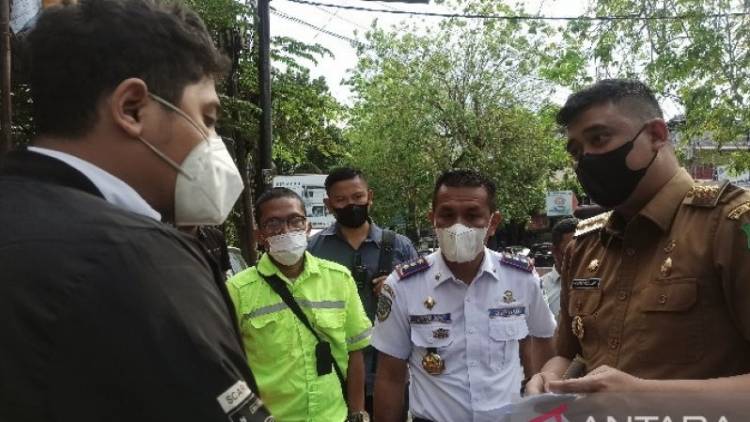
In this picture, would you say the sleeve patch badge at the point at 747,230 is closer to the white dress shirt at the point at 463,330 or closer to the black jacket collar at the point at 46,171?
the white dress shirt at the point at 463,330

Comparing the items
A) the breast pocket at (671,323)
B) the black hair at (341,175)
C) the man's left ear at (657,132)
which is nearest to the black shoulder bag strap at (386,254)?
the black hair at (341,175)

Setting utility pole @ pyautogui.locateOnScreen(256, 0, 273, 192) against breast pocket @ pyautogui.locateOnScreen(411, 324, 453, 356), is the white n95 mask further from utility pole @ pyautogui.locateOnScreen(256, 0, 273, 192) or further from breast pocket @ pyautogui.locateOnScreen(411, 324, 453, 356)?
utility pole @ pyautogui.locateOnScreen(256, 0, 273, 192)

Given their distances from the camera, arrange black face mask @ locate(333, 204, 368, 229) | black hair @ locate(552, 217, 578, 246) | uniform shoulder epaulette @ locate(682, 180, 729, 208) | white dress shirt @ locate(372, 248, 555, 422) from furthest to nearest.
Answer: black hair @ locate(552, 217, 578, 246) → black face mask @ locate(333, 204, 368, 229) → white dress shirt @ locate(372, 248, 555, 422) → uniform shoulder epaulette @ locate(682, 180, 729, 208)

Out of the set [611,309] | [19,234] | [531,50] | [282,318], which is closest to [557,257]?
[282,318]

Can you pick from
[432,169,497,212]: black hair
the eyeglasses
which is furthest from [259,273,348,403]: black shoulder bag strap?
[432,169,497,212]: black hair

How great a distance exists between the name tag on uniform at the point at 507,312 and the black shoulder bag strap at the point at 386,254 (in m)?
1.59

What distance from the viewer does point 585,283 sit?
215cm

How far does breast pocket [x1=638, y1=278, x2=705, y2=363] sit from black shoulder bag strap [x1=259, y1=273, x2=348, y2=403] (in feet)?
5.92

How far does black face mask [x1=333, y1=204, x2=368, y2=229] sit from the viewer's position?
182 inches

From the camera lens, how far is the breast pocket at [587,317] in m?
2.06

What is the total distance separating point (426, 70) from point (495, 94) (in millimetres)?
2302

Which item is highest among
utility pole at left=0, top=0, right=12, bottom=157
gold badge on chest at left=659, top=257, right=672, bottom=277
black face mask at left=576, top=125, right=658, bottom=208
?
utility pole at left=0, top=0, right=12, bottom=157

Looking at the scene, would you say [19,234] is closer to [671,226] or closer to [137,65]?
[137,65]

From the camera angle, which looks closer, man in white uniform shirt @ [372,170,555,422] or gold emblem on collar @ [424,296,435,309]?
man in white uniform shirt @ [372,170,555,422]
